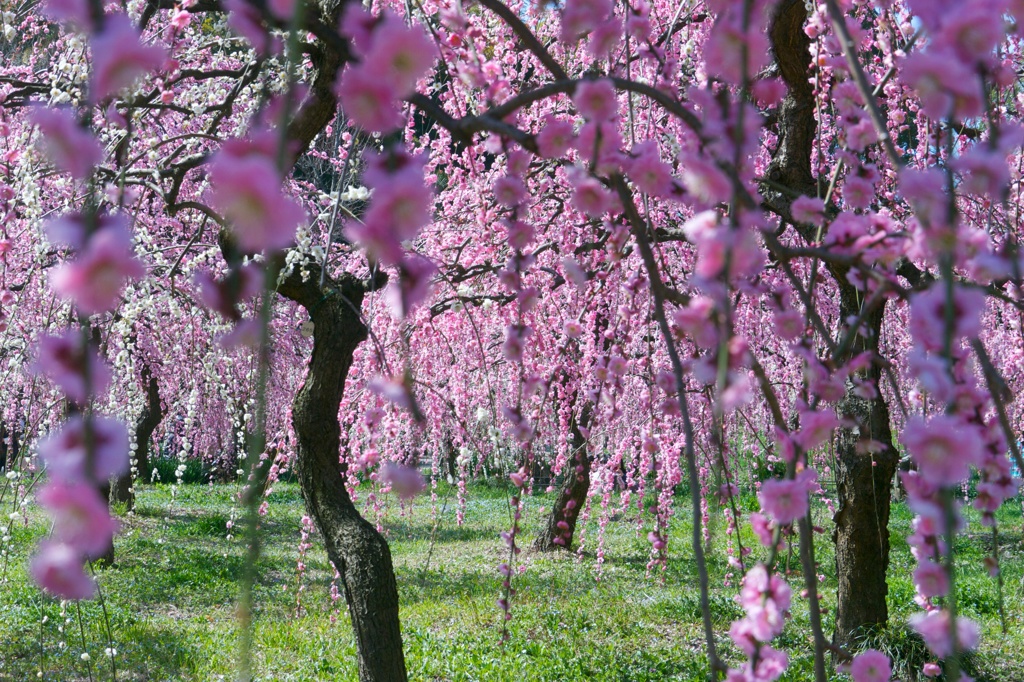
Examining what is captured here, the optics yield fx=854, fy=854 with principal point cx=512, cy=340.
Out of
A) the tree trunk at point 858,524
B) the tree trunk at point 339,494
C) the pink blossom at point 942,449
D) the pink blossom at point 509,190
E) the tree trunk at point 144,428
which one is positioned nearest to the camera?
the pink blossom at point 942,449

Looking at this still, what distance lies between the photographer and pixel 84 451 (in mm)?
653

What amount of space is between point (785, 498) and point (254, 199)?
84cm

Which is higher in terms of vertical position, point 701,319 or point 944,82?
point 944,82

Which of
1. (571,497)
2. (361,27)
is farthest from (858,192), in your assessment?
(571,497)

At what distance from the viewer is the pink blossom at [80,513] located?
2.15ft

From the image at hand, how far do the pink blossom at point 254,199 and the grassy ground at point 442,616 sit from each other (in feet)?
10.6

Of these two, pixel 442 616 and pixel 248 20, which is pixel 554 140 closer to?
pixel 248 20

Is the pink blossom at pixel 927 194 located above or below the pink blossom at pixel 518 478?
Answer: above

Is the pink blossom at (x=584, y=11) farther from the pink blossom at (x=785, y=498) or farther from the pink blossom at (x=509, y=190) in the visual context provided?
the pink blossom at (x=785, y=498)

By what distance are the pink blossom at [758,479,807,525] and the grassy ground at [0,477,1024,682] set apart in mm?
3076

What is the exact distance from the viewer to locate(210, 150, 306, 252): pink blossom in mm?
626

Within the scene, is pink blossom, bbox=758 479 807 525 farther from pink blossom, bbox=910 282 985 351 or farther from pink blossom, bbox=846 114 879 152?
pink blossom, bbox=846 114 879 152

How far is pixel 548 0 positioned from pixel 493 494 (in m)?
14.4

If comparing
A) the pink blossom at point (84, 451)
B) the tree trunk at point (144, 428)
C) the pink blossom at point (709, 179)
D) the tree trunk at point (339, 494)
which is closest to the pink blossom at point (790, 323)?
the pink blossom at point (709, 179)
